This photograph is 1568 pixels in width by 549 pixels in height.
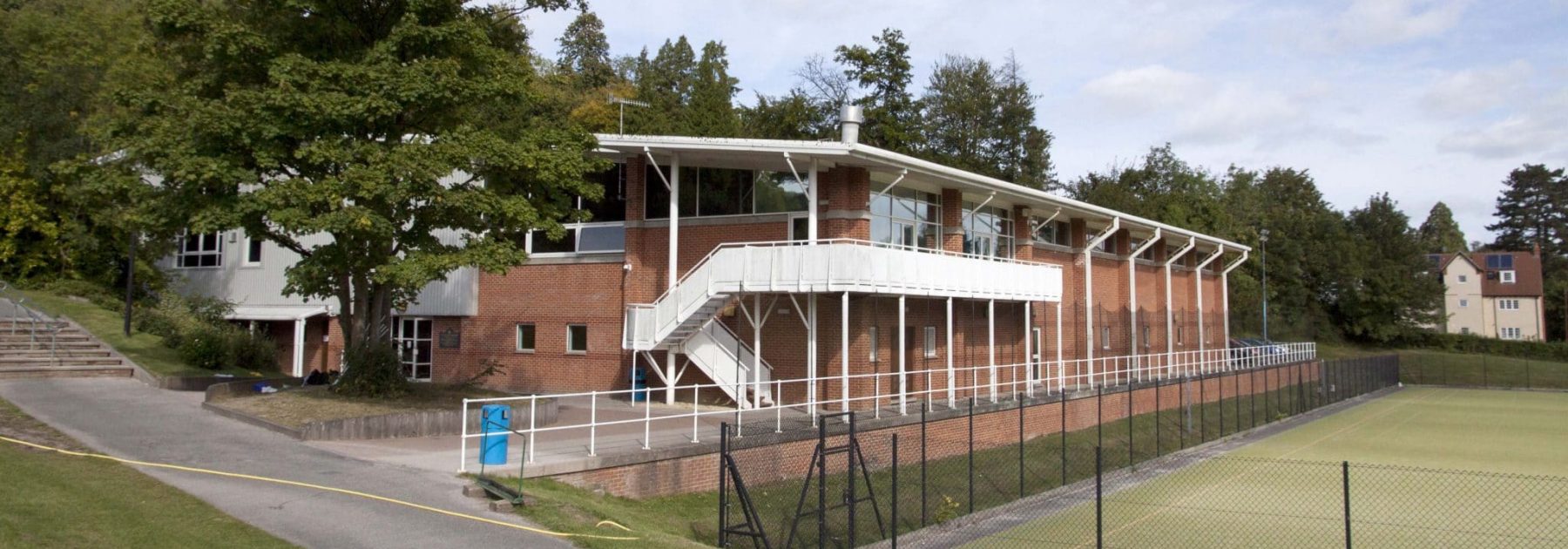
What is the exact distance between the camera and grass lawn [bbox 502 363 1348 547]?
1394 cm

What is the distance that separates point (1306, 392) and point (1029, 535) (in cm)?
3257

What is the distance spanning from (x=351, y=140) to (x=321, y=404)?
15.2ft

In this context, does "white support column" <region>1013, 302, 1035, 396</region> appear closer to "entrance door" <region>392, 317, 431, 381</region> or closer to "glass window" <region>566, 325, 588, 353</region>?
"glass window" <region>566, 325, 588, 353</region>

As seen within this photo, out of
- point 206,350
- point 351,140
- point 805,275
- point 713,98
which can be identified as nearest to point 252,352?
point 206,350

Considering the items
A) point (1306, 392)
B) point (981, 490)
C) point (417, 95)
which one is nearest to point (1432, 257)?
point (1306, 392)

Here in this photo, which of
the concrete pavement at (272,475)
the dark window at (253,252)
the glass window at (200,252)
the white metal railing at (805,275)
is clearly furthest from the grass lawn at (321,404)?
the glass window at (200,252)

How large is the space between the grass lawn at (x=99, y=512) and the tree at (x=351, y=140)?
541 centimetres

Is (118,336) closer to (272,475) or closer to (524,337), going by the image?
(524,337)

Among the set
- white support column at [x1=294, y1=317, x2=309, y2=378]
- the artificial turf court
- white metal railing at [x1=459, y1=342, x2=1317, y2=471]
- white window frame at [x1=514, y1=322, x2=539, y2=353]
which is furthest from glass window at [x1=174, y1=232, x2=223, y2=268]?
the artificial turf court

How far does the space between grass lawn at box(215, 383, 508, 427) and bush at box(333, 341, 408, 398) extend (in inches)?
8.3

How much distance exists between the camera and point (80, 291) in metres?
33.6

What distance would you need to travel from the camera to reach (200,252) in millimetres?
35688

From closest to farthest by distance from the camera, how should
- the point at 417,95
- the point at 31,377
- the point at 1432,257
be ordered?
1. the point at 417,95
2. the point at 31,377
3. the point at 1432,257

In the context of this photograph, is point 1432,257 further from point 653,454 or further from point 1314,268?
point 653,454
